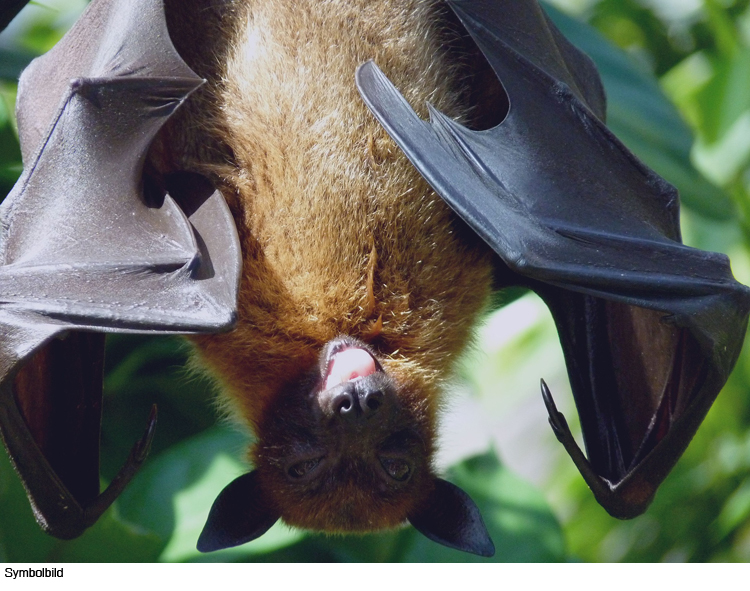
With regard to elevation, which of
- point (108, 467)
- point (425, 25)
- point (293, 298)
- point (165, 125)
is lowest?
point (108, 467)

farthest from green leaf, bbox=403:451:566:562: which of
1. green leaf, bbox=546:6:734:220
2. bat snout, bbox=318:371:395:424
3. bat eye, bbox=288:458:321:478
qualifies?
green leaf, bbox=546:6:734:220

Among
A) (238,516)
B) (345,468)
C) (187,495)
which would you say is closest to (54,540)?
(187,495)

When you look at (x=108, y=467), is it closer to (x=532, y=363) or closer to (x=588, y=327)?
(x=588, y=327)

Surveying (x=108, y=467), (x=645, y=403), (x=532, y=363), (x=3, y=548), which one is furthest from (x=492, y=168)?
(x=532, y=363)

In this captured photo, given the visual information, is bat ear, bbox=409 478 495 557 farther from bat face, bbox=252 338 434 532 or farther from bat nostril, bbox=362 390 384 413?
bat nostril, bbox=362 390 384 413

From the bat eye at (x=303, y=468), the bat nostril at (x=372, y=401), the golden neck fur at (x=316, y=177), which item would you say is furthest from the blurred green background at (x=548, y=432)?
the bat nostril at (x=372, y=401)

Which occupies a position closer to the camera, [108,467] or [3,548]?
[3,548]

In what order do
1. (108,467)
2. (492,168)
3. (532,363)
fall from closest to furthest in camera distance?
(492,168) < (108,467) < (532,363)
